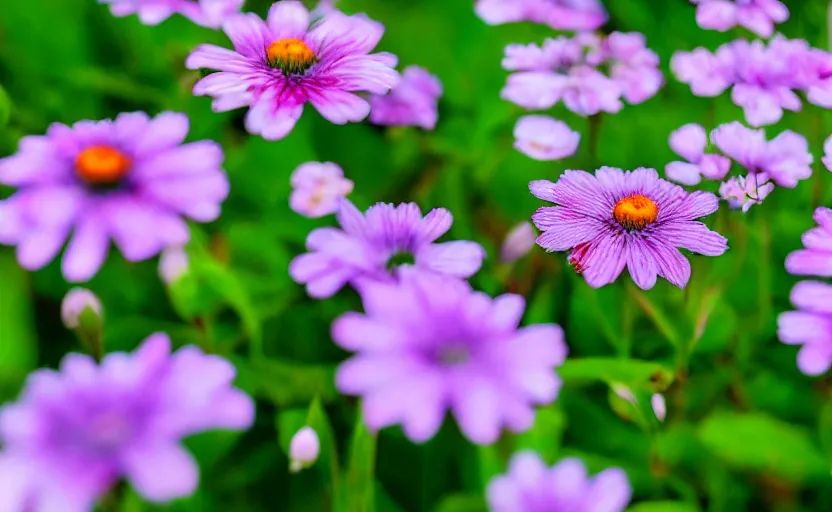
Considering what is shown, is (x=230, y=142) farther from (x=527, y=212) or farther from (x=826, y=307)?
(x=826, y=307)

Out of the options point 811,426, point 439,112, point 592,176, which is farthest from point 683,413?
point 439,112

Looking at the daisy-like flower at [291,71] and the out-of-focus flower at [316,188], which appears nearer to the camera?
the daisy-like flower at [291,71]

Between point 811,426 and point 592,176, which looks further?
point 811,426

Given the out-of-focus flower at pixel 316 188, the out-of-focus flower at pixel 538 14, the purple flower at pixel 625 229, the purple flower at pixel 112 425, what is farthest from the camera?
the out-of-focus flower at pixel 538 14

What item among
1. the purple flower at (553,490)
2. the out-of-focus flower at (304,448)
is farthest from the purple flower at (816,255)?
the out-of-focus flower at (304,448)

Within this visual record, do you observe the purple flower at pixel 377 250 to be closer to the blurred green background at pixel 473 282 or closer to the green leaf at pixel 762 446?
the blurred green background at pixel 473 282

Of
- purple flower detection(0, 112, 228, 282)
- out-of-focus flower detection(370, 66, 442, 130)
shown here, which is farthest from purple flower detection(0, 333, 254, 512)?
out-of-focus flower detection(370, 66, 442, 130)

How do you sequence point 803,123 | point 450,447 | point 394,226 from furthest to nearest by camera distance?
1. point 803,123
2. point 450,447
3. point 394,226
